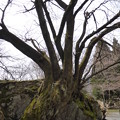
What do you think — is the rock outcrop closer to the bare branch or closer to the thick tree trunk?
the thick tree trunk

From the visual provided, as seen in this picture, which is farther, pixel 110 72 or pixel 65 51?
pixel 110 72

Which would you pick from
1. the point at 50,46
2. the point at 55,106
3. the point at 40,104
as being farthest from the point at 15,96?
the point at 50,46

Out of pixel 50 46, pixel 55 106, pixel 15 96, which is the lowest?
pixel 55 106

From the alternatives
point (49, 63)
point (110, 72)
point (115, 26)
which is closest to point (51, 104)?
point (49, 63)

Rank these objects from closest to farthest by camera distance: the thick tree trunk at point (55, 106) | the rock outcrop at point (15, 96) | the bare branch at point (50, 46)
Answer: the thick tree trunk at point (55, 106)
the bare branch at point (50, 46)
the rock outcrop at point (15, 96)

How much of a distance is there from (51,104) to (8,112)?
241 centimetres

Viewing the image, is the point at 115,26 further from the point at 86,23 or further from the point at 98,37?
the point at 86,23

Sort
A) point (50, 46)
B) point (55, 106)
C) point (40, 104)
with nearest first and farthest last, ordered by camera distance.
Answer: point (55, 106) → point (40, 104) → point (50, 46)

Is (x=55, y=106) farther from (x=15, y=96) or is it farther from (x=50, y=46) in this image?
(x=15, y=96)

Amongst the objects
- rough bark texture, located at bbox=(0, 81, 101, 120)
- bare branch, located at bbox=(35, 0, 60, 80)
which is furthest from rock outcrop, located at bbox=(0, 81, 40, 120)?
bare branch, located at bbox=(35, 0, 60, 80)

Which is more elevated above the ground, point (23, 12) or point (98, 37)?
point (23, 12)

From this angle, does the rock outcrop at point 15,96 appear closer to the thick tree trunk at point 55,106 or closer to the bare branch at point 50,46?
the thick tree trunk at point 55,106

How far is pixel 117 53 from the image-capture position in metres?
8.89

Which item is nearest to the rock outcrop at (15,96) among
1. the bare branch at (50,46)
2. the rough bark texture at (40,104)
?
the rough bark texture at (40,104)
